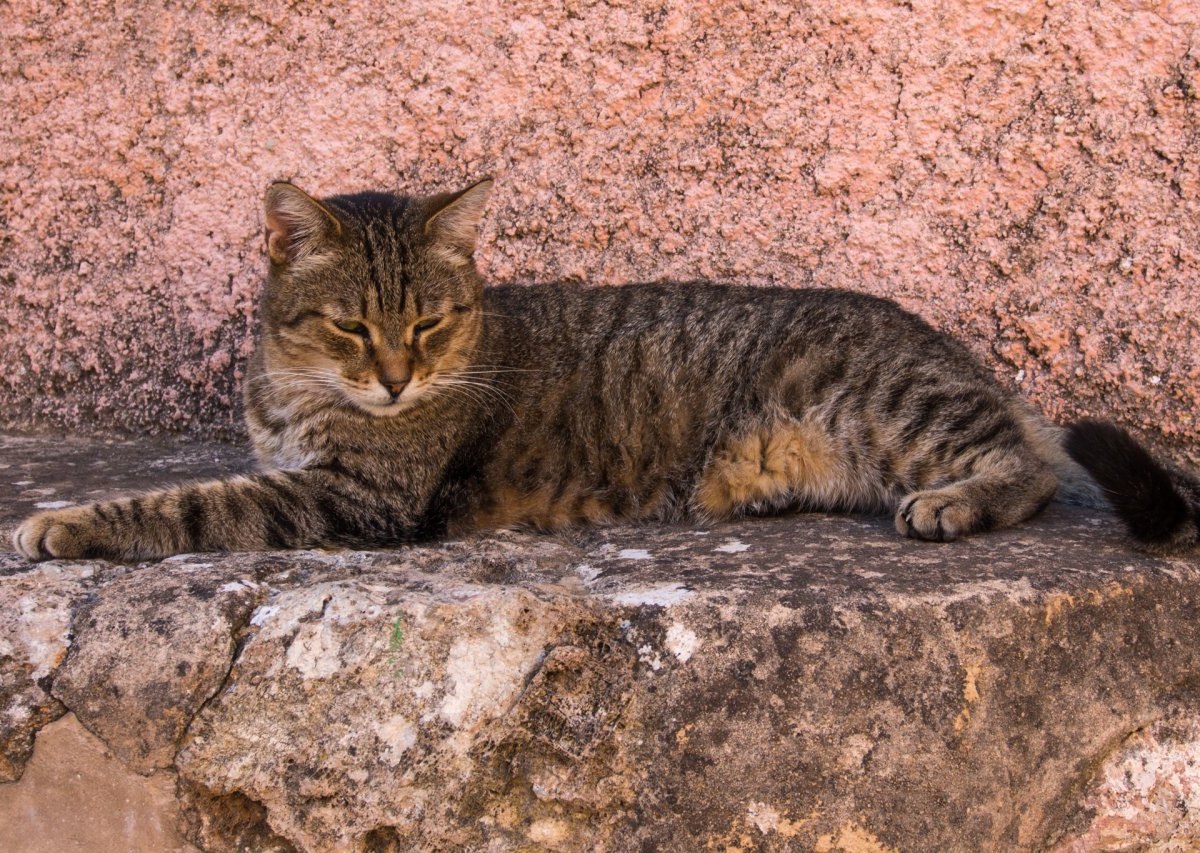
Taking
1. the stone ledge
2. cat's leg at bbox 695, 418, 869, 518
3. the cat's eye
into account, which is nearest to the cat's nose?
the cat's eye

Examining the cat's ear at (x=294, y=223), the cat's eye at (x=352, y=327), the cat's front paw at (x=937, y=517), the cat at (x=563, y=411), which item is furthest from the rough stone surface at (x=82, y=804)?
the cat's front paw at (x=937, y=517)

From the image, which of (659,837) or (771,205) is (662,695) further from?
(771,205)

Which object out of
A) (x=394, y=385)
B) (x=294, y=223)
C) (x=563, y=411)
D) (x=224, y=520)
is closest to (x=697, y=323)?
(x=563, y=411)

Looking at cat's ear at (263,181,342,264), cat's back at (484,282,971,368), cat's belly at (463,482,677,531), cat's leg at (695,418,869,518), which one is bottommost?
cat's belly at (463,482,677,531)

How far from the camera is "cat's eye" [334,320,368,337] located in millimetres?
2791

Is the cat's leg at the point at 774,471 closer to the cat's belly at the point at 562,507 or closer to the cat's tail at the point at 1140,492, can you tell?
the cat's belly at the point at 562,507

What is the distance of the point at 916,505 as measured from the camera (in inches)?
102

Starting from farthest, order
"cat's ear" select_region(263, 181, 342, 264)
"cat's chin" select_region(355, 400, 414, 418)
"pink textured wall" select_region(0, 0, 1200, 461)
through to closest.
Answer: "pink textured wall" select_region(0, 0, 1200, 461) → "cat's chin" select_region(355, 400, 414, 418) → "cat's ear" select_region(263, 181, 342, 264)

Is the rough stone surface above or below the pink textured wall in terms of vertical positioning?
below

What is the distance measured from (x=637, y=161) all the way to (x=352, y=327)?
114 cm

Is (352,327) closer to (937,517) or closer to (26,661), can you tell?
(26,661)

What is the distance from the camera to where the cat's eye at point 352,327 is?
9.16ft

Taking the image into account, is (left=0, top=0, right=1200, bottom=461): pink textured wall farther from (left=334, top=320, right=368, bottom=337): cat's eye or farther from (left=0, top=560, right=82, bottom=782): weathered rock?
(left=0, top=560, right=82, bottom=782): weathered rock

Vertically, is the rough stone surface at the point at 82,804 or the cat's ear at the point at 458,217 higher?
the cat's ear at the point at 458,217
